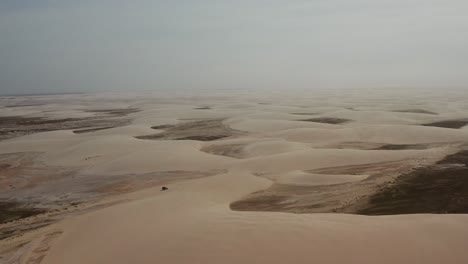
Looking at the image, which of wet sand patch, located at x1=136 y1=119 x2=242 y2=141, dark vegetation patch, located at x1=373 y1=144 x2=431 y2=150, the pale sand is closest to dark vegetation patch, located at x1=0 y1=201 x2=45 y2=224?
the pale sand

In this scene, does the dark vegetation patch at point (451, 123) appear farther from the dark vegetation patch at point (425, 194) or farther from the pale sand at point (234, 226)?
the dark vegetation patch at point (425, 194)

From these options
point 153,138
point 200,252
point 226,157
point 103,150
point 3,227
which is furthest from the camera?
point 153,138

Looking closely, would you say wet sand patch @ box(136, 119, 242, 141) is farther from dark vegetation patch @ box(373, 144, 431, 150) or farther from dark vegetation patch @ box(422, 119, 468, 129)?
dark vegetation patch @ box(422, 119, 468, 129)

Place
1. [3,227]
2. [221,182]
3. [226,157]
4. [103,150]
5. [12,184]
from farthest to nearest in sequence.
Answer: [103,150], [226,157], [12,184], [221,182], [3,227]

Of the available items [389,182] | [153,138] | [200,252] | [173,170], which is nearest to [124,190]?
[173,170]

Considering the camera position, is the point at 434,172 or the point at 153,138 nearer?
the point at 434,172

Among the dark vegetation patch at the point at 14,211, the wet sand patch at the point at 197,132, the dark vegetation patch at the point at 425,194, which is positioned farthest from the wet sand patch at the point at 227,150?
the dark vegetation patch at the point at 14,211

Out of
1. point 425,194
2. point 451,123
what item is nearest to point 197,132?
point 451,123

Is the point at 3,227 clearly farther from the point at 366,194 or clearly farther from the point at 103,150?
the point at 103,150
